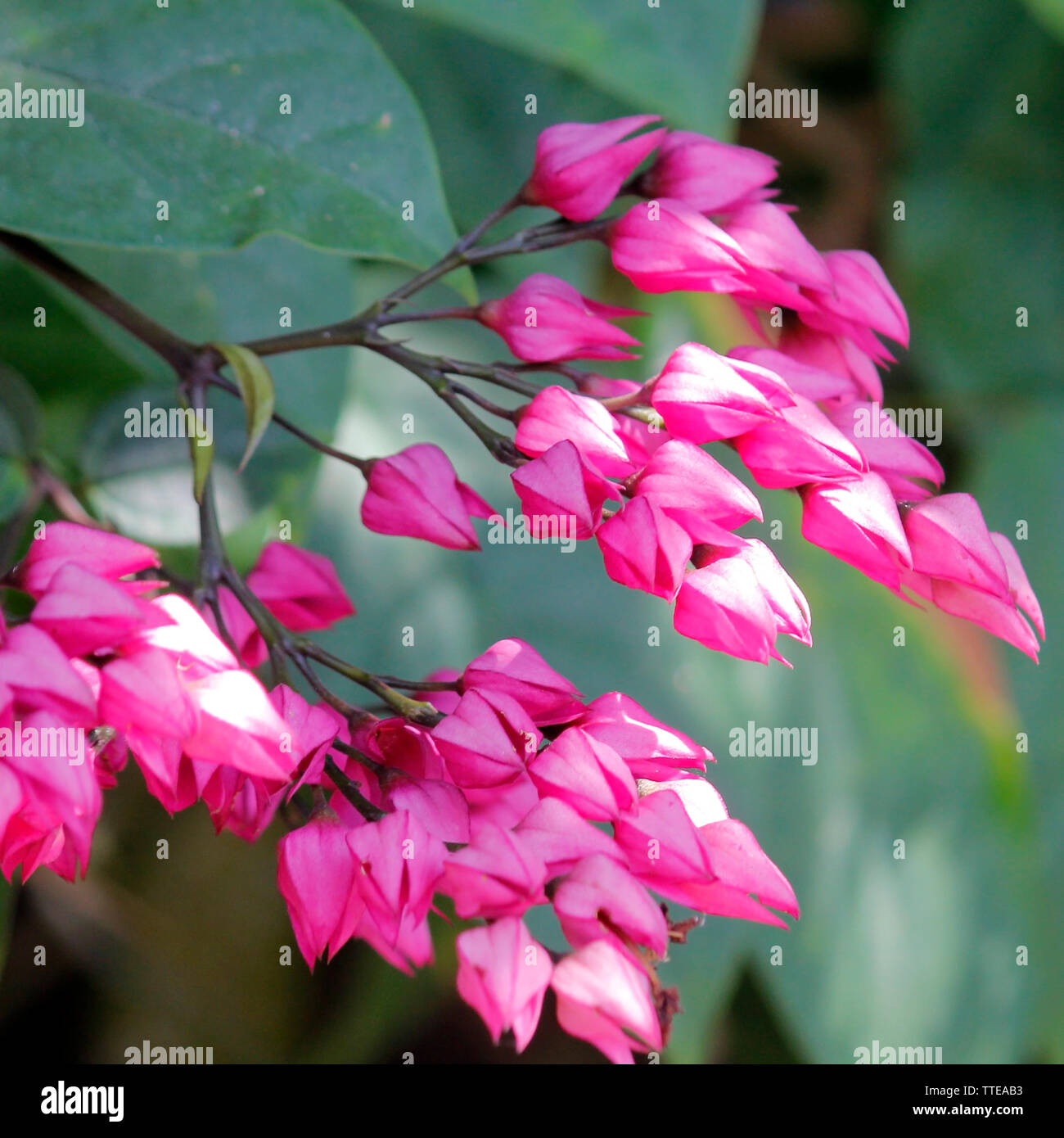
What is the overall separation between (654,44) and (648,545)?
1.77 feet

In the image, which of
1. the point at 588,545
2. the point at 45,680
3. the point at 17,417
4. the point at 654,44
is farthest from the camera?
the point at 588,545

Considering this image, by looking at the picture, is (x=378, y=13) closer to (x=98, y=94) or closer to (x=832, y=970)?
(x=98, y=94)

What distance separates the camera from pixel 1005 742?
4.01ft

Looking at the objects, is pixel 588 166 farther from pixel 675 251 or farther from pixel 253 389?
pixel 253 389

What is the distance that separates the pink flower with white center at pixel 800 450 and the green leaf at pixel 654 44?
433mm

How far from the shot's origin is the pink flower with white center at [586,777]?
388mm

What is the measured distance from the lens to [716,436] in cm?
43

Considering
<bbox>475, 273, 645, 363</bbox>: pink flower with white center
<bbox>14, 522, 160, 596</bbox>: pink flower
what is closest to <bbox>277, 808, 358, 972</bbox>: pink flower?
<bbox>14, 522, 160, 596</bbox>: pink flower

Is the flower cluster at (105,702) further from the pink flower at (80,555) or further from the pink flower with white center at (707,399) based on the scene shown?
the pink flower with white center at (707,399)

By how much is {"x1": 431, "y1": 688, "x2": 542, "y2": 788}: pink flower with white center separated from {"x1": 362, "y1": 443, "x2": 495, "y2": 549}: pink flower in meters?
0.08

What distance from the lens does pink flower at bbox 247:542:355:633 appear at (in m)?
0.55

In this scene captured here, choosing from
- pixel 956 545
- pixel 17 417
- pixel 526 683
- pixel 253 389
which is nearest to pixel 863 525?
pixel 956 545

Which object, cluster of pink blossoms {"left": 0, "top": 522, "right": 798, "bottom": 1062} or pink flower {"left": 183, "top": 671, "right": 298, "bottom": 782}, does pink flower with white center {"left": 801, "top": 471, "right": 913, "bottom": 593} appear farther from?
pink flower {"left": 183, "top": 671, "right": 298, "bottom": 782}

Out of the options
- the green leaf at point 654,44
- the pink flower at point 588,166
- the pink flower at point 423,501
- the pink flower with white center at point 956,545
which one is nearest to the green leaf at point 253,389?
the pink flower at point 423,501
